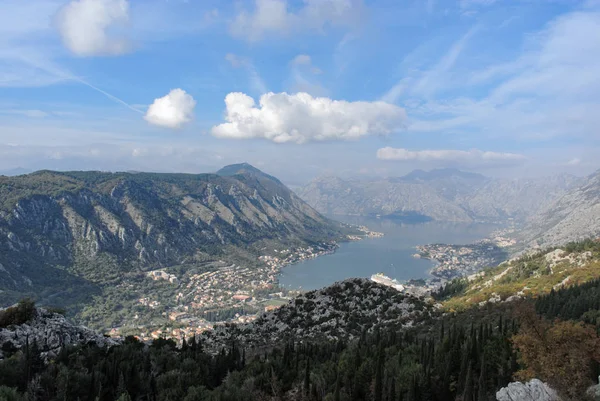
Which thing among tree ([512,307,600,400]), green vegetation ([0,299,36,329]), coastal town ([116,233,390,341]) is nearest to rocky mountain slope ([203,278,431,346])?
green vegetation ([0,299,36,329])

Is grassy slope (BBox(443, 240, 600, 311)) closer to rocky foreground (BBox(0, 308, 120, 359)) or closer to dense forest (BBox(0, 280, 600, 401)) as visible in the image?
dense forest (BBox(0, 280, 600, 401))

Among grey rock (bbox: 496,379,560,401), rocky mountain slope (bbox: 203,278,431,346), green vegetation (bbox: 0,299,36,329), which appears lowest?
rocky mountain slope (bbox: 203,278,431,346)

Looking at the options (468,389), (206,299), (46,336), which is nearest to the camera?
(468,389)

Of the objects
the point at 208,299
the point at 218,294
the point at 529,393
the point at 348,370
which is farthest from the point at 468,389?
the point at 218,294

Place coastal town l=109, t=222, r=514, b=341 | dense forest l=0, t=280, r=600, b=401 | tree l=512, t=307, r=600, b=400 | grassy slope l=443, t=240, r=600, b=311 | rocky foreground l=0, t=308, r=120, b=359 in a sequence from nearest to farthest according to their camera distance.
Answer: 1. tree l=512, t=307, r=600, b=400
2. dense forest l=0, t=280, r=600, b=401
3. rocky foreground l=0, t=308, r=120, b=359
4. grassy slope l=443, t=240, r=600, b=311
5. coastal town l=109, t=222, r=514, b=341

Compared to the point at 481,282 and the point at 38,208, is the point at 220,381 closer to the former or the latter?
the point at 481,282

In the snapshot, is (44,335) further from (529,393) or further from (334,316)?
(529,393)
